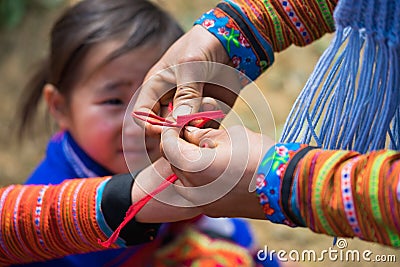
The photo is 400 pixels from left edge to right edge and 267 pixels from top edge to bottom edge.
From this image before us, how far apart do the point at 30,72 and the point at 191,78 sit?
2337 mm

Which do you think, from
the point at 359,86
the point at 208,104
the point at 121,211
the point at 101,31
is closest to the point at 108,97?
the point at 101,31

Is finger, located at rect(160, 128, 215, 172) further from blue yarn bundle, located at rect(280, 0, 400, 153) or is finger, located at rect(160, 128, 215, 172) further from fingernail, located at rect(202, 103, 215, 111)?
blue yarn bundle, located at rect(280, 0, 400, 153)

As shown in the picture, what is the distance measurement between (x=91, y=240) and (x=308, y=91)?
18.5 inches

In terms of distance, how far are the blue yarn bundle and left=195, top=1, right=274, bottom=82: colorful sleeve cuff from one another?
13cm

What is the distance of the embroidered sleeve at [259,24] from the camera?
112 centimetres

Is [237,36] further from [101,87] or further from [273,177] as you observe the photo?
[101,87]

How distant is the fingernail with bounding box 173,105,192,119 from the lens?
0.95m

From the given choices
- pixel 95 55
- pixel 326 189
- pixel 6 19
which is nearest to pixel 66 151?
pixel 95 55

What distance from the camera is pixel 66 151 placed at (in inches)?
67.2

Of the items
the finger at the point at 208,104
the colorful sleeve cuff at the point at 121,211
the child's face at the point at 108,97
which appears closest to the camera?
the finger at the point at 208,104

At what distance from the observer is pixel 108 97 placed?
1.65m

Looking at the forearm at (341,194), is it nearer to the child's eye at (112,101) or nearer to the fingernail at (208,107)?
the fingernail at (208,107)

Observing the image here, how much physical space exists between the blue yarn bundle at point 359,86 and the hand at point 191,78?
0.45 feet

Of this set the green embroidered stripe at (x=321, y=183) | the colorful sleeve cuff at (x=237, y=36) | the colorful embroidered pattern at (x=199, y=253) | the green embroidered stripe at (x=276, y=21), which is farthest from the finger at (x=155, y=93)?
the colorful embroidered pattern at (x=199, y=253)
